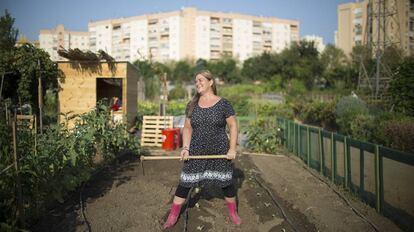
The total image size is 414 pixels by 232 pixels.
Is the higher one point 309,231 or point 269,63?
point 269,63

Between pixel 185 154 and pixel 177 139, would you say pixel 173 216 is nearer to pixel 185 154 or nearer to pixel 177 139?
pixel 185 154

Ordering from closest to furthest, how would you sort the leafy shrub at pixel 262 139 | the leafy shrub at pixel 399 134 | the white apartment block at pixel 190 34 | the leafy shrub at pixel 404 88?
the leafy shrub at pixel 399 134
the leafy shrub at pixel 262 139
the leafy shrub at pixel 404 88
the white apartment block at pixel 190 34

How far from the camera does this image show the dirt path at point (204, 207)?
14.2 ft

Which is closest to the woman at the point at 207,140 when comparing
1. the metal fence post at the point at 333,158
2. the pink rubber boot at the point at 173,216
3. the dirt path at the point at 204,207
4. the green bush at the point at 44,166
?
the pink rubber boot at the point at 173,216

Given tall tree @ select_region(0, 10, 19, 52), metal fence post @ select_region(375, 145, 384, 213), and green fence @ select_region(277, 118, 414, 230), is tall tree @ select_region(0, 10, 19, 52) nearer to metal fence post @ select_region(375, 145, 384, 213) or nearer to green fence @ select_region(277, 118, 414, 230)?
green fence @ select_region(277, 118, 414, 230)

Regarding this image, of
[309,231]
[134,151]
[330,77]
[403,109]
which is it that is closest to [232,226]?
[309,231]

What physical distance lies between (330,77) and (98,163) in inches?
1639

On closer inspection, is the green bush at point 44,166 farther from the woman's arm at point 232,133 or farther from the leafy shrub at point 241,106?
the leafy shrub at point 241,106

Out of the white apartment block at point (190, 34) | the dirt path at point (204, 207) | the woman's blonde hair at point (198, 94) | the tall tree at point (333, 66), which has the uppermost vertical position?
the white apartment block at point (190, 34)

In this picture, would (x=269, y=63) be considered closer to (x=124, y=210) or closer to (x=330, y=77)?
(x=330, y=77)

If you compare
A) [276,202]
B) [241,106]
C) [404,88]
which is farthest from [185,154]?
[241,106]

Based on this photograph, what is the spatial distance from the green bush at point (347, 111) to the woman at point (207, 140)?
10.6 metres

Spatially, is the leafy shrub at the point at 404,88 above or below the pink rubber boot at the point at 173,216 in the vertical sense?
above

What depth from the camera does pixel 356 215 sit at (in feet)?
15.7
